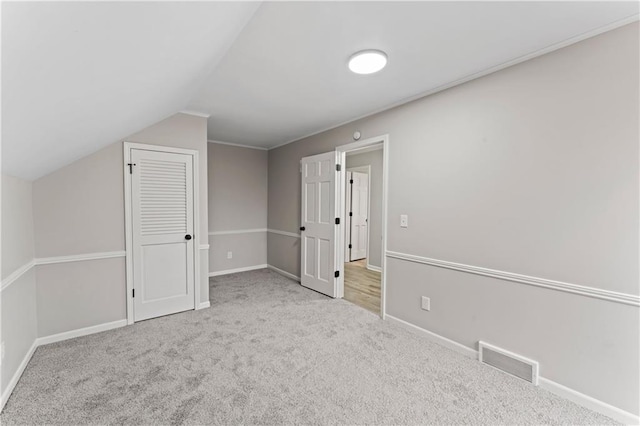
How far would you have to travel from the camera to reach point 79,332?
2.69 metres

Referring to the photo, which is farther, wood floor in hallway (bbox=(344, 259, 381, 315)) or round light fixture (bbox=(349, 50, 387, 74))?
wood floor in hallway (bbox=(344, 259, 381, 315))

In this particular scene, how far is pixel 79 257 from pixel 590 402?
4243 millimetres

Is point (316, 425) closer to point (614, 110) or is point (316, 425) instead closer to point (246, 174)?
point (614, 110)

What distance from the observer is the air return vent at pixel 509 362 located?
79.4 inches

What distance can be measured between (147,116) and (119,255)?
146cm

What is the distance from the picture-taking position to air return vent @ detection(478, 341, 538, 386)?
2016 mm

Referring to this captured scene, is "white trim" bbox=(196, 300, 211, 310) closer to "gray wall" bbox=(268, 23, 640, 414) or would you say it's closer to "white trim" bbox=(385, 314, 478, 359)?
"white trim" bbox=(385, 314, 478, 359)

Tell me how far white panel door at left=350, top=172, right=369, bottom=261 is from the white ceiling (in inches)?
135

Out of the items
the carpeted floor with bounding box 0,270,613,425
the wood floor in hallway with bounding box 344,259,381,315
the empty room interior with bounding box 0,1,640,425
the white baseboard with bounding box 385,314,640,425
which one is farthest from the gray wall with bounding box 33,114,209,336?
the white baseboard with bounding box 385,314,640,425

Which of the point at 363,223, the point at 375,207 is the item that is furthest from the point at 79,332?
the point at 363,223

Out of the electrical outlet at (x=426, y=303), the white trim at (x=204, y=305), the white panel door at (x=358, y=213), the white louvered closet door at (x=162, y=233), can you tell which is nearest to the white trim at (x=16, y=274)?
the white louvered closet door at (x=162, y=233)

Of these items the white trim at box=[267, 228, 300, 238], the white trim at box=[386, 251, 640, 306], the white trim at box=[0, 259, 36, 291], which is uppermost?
the white trim at box=[267, 228, 300, 238]

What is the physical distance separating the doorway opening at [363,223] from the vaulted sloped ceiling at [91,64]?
3.00m

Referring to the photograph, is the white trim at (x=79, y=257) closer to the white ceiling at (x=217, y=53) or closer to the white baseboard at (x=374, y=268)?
the white ceiling at (x=217, y=53)
